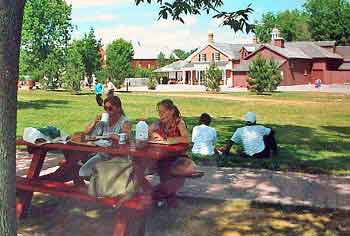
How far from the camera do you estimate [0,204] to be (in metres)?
3.71

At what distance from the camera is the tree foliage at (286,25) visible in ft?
363

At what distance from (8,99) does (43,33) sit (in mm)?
65071

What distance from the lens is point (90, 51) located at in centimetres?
6241

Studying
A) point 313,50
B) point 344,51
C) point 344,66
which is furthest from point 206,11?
point 344,51

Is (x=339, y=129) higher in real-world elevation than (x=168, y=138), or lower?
lower

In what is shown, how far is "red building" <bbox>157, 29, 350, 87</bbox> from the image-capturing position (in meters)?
69.4

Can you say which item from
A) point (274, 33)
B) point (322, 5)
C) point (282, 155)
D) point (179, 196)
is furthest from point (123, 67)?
point (322, 5)

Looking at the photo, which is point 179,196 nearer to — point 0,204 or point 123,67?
point 0,204

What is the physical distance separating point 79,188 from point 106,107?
1.31m

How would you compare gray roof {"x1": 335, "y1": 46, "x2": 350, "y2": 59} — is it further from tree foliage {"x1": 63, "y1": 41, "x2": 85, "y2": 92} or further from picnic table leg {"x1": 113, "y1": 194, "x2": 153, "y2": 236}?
picnic table leg {"x1": 113, "y1": 194, "x2": 153, "y2": 236}

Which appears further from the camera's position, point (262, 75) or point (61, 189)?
point (262, 75)

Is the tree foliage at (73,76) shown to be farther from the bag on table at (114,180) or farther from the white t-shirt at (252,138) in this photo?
the bag on table at (114,180)

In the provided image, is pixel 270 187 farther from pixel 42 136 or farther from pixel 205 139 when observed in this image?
pixel 42 136

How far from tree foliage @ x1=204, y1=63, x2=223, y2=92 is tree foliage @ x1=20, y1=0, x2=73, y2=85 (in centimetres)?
1964
